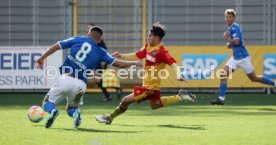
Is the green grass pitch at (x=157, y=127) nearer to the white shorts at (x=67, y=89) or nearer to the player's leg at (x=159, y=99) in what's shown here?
the player's leg at (x=159, y=99)

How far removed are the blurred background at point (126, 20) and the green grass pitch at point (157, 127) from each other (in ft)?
21.9

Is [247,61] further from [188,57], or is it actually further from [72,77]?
[72,77]

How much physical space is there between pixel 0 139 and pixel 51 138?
0.62m

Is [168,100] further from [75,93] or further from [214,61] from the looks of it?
[214,61]

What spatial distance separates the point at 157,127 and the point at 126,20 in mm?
13284

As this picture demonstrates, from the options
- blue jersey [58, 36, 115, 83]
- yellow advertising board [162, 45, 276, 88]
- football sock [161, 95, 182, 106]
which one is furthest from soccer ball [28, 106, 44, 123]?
yellow advertising board [162, 45, 276, 88]

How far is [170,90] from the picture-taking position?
2258 centimetres

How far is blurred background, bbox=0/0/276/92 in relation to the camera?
79.3 ft

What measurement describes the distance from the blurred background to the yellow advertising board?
69.0 inches

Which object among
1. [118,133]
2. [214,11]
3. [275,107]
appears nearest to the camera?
[118,133]

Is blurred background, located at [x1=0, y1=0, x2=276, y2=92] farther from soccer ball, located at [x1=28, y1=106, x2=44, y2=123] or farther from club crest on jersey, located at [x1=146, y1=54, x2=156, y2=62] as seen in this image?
soccer ball, located at [x1=28, y1=106, x2=44, y2=123]

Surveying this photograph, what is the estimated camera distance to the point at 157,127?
11414 millimetres

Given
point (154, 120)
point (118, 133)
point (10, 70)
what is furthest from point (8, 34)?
point (118, 133)

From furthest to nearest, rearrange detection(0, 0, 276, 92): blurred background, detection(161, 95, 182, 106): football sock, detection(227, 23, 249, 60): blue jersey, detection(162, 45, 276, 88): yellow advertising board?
detection(0, 0, 276, 92): blurred background → detection(162, 45, 276, 88): yellow advertising board → detection(227, 23, 249, 60): blue jersey → detection(161, 95, 182, 106): football sock
